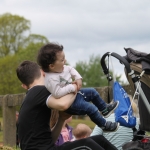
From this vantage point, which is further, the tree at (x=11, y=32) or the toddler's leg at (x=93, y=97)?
the tree at (x=11, y=32)

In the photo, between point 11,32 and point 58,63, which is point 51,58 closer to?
point 58,63

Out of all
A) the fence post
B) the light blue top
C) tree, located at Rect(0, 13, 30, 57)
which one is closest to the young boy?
the light blue top

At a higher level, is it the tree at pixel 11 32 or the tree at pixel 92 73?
the tree at pixel 11 32

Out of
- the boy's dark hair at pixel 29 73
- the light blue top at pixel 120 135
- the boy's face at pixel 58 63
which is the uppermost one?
the boy's face at pixel 58 63

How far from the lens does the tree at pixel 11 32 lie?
54.5 metres

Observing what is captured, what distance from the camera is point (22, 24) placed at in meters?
57.9

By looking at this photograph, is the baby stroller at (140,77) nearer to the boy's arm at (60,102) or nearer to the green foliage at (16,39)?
the boy's arm at (60,102)

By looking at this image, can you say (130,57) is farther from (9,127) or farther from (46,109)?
(9,127)

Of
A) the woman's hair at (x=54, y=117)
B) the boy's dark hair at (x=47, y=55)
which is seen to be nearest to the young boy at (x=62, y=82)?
the boy's dark hair at (x=47, y=55)

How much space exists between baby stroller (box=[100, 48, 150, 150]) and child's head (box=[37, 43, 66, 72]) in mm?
826

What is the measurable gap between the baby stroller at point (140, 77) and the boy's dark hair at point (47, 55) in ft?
2.85

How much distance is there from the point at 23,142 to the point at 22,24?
53.4m

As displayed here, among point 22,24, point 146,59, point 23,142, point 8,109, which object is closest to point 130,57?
point 146,59

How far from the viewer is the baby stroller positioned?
5629 millimetres
